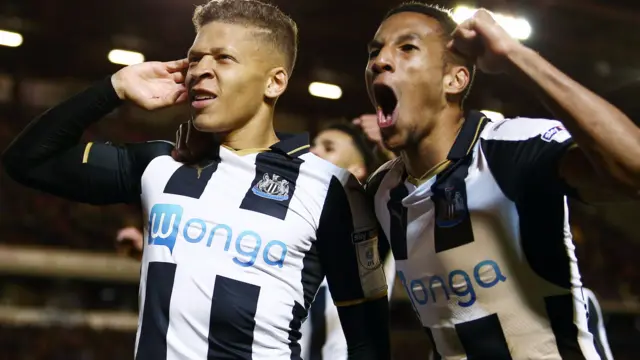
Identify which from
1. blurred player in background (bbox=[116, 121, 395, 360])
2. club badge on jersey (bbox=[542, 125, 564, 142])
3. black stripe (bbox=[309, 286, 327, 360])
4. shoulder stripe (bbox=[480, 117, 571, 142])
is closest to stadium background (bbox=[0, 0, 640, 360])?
blurred player in background (bbox=[116, 121, 395, 360])

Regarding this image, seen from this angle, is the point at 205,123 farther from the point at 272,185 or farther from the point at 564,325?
the point at 564,325

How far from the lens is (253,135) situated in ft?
6.92

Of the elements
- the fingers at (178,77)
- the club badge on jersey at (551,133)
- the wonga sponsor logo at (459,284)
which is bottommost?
the wonga sponsor logo at (459,284)

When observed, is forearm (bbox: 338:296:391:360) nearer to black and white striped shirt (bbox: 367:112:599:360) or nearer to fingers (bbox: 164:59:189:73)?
black and white striped shirt (bbox: 367:112:599:360)

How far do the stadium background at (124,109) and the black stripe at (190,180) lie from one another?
5058 mm

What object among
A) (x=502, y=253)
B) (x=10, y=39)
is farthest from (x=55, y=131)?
(x=10, y=39)

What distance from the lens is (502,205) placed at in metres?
1.73

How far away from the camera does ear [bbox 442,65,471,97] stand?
202cm

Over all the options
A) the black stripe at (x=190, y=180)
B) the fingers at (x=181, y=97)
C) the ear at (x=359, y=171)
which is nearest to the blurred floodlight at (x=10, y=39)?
the ear at (x=359, y=171)

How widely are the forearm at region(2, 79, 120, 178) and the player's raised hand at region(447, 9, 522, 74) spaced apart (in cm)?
100

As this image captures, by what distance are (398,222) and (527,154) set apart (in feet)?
1.40

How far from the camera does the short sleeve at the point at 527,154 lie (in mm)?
1622

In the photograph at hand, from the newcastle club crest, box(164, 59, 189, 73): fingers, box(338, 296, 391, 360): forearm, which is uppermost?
box(164, 59, 189, 73): fingers

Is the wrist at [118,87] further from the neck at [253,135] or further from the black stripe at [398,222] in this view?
the black stripe at [398,222]
